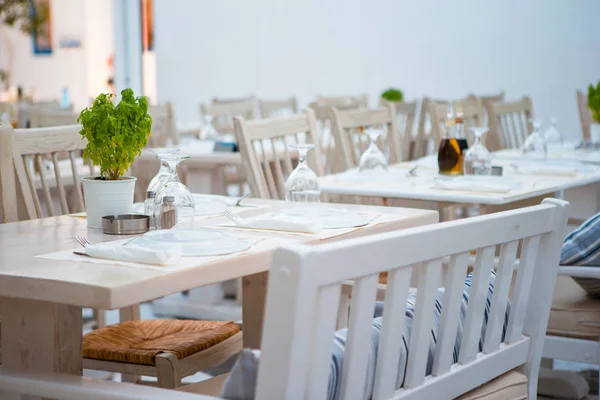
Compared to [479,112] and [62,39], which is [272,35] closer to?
[479,112]

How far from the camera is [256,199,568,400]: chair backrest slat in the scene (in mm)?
1006

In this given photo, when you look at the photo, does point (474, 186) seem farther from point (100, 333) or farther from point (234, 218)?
point (100, 333)

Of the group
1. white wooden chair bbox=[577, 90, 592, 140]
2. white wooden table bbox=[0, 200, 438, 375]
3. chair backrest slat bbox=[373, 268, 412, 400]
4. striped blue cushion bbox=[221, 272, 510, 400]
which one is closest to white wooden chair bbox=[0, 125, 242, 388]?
white wooden table bbox=[0, 200, 438, 375]

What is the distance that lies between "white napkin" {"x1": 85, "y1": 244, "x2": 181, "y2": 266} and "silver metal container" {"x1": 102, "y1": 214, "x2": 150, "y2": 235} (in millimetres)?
243

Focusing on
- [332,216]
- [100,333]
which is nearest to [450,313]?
[332,216]

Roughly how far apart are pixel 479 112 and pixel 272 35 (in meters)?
4.15

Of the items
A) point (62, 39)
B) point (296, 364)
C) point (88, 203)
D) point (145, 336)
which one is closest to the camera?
point (296, 364)

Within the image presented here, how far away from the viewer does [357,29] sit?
25.4 ft

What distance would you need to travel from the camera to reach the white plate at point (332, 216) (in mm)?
1902

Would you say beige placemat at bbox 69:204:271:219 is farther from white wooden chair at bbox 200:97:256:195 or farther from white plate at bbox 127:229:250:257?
white wooden chair at bbox 200:97:256:195

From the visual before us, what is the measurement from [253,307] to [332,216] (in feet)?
1.12

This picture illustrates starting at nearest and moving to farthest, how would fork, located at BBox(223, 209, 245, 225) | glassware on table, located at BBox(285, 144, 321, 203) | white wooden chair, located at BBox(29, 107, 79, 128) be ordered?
fork, located at BBox(223, 209, 245, 225)
glassware on table, located at BBox(285, 144, 321, 203)
white wooden chair, located at BBox(29, 107, 79, 128)

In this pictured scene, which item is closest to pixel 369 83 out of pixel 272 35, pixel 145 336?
pixel 272 35

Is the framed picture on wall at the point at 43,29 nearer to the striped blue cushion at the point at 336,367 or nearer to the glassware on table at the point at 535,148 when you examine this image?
the glassware on table at the point at 535,148
